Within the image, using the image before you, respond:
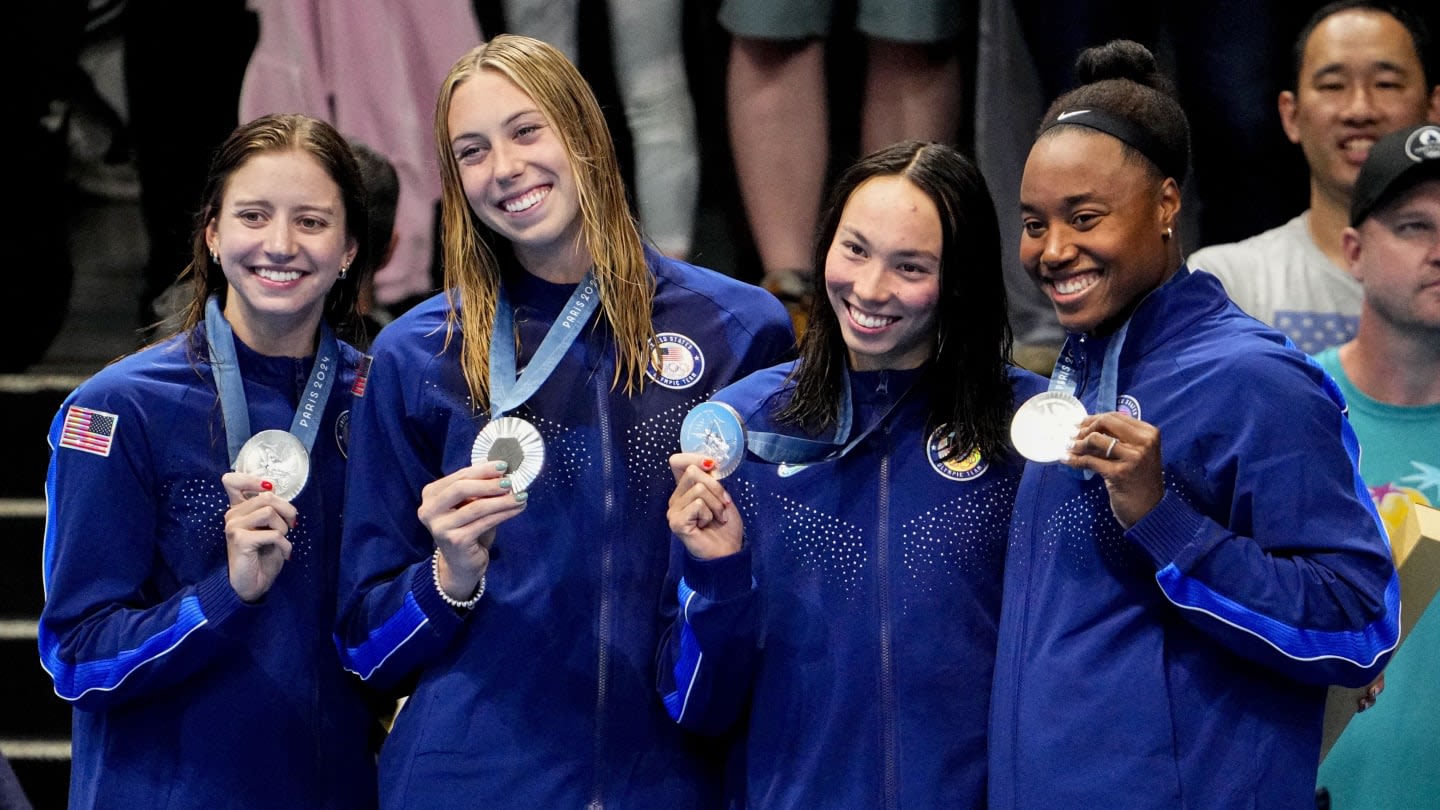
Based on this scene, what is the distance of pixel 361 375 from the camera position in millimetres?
2941

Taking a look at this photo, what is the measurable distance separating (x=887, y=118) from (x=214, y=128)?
209 cm

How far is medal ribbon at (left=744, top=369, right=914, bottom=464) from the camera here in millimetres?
2533

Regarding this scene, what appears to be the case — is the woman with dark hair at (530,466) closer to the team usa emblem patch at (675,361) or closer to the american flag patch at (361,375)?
the team usa emblem patch at (675,361)

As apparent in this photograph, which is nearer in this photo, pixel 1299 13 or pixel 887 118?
pixel 1299 13

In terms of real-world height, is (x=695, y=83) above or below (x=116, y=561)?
above

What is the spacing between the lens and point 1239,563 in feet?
7.17

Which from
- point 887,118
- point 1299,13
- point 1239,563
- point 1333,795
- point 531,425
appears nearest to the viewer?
point 1239,563

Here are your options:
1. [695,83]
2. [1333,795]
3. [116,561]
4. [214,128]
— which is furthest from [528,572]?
[214,128]

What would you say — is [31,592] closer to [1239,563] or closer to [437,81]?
[437,81]

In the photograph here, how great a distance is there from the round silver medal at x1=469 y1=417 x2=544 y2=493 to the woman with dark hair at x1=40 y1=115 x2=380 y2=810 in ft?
1.15

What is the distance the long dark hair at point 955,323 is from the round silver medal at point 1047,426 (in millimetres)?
238

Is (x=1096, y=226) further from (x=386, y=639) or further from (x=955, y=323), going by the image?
(x=386, y=639)

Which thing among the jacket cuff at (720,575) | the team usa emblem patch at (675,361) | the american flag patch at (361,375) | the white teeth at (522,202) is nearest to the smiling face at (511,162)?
the white teeth at (522,202)

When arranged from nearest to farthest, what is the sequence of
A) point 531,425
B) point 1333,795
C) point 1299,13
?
point 531,425 → point 1333,795 → point 1299,13
